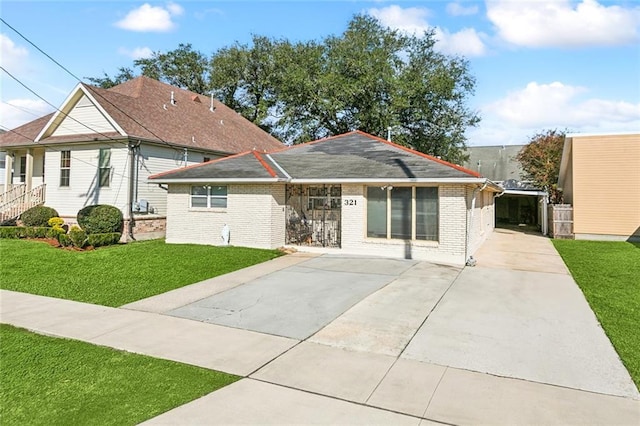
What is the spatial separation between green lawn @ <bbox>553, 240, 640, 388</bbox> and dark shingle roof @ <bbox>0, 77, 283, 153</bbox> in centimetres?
1655

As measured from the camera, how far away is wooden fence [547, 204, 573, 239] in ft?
63.0

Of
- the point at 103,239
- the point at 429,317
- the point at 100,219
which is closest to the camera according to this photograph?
the point at 429,317

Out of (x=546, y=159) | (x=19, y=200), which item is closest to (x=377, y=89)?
(x=546, y=159)

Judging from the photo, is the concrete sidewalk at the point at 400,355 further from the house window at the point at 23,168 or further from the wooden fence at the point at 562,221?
the house window at the point at 23,168

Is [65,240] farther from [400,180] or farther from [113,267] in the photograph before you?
[400,180]

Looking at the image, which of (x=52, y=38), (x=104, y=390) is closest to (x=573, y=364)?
(x=104, y=390)

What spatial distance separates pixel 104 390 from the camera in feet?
13.8

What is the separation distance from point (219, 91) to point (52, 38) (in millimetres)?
25381

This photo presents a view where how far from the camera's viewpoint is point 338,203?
14742 millimetres

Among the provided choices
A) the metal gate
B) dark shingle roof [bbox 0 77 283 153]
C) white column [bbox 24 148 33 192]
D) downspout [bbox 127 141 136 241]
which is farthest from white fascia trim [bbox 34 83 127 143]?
the metal gate

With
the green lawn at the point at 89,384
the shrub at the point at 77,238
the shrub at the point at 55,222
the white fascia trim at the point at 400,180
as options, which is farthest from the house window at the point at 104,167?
the green lawn at the point at 89,384

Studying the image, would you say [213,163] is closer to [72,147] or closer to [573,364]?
[72,147]

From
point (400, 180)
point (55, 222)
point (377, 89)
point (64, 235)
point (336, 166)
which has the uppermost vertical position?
point (377, 89)

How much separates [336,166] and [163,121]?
973 cm
